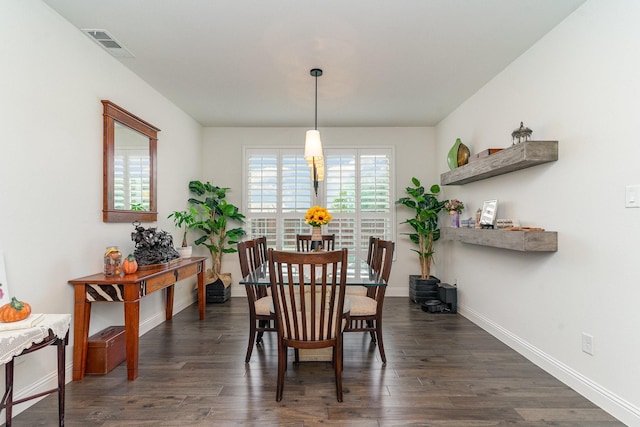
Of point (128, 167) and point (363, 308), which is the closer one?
point (363, 308)

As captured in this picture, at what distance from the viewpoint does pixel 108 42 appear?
2.91 metres

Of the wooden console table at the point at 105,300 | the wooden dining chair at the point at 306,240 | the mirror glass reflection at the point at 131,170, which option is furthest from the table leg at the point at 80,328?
the wooden dining chair at the point at 306,240

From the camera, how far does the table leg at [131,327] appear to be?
2.58 metres

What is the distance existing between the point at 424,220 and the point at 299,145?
2271 millimetres

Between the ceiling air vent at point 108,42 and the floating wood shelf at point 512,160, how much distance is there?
3.41m

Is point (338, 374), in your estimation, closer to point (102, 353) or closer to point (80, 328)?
point (102, 353)

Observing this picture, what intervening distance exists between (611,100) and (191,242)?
4881 millimetres

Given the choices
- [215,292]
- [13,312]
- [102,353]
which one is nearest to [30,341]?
[13,312]

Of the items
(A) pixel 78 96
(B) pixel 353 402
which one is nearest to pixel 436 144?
(B) pixel 353 402

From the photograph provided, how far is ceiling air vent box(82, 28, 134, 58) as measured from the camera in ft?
9.05

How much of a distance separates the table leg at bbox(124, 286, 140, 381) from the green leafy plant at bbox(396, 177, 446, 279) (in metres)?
3.71

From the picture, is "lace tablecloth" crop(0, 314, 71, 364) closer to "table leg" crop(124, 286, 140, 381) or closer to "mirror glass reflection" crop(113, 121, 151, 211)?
"table leg" crop(124, 286, 140, 381)

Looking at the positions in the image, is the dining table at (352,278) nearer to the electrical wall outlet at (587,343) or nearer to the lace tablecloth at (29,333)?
the lace tablecloth at (29,333)

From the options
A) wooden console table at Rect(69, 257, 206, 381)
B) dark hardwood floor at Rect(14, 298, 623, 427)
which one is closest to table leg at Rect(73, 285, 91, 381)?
wooden console table at Rect(69, 257, 206, 381)
